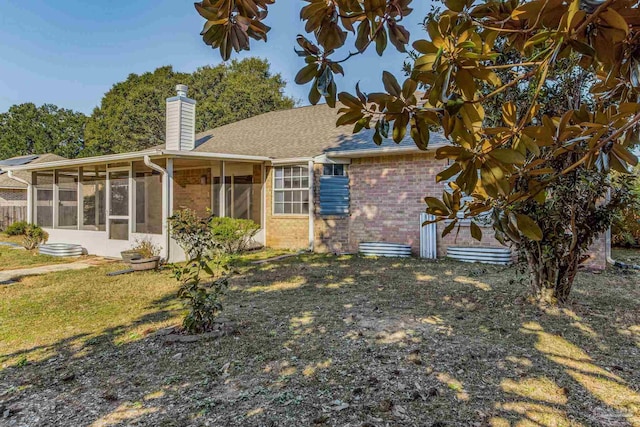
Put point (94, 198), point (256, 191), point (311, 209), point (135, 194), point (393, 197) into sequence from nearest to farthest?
point (135, 194) → point (393, 197) → point (94, 198) → point (311, 209) → point (256, 191)

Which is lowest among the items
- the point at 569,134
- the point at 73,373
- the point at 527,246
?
the point at 73,373

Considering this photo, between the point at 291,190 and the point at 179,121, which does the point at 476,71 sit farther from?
the point at 179,121

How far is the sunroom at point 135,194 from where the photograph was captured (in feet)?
31.3

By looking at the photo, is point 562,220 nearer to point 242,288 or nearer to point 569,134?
point 569,134

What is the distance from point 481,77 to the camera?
3.43 ft

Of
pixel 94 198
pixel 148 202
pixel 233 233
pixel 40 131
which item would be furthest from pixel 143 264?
pixel 40 131

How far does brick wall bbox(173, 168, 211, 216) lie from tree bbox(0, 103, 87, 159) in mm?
32839

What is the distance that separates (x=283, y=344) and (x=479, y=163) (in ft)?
10.6

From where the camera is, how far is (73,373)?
3.34 m

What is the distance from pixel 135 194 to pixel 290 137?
5744 millimetres

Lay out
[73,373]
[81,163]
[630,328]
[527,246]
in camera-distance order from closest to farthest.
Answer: [73,373], [630,328], [527,246], [81,163]

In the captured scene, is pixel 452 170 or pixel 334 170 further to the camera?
pixel 334 170

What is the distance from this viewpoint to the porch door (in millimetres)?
10062

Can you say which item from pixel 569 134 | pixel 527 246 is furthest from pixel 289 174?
pixel 569 134
